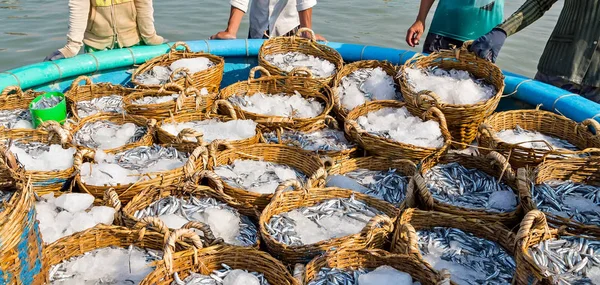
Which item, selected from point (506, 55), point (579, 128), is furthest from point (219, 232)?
point (506, 55)

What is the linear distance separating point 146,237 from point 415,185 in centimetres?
182

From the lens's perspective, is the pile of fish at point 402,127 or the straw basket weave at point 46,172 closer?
the straw basket weave at point 46,172

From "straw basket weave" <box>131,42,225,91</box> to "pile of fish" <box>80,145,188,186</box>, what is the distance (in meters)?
A: 1.13

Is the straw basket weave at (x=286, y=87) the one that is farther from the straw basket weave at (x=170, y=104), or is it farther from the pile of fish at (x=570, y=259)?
the pile of fish at (x=570, y=259)

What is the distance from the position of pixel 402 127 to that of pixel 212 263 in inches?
88.2

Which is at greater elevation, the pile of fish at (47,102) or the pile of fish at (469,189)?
the pile of fish at (47,102)

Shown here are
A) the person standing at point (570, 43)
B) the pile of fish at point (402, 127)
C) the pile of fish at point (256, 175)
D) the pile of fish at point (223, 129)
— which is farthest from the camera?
the person standing at point (570, 43)

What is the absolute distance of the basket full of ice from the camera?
3.53 meters

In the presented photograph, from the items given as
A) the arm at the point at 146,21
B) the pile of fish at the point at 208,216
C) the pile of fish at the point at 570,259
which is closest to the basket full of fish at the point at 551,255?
the pile of fish at the point at 570,259

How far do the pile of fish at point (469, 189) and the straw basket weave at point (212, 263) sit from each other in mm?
1438

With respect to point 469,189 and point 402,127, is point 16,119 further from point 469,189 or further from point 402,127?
point 469,189

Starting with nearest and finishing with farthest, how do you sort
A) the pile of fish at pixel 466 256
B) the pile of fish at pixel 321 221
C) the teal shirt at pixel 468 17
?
the pile of fish at pixel 466 256 → the pile of fish at pixel 321 221 → the teal shirt at pixel 468 17

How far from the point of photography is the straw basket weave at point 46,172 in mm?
3555

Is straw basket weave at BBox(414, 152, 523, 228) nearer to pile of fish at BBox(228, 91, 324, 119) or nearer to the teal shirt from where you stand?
pile of fish at BBox(228, 91, 324, 119)
